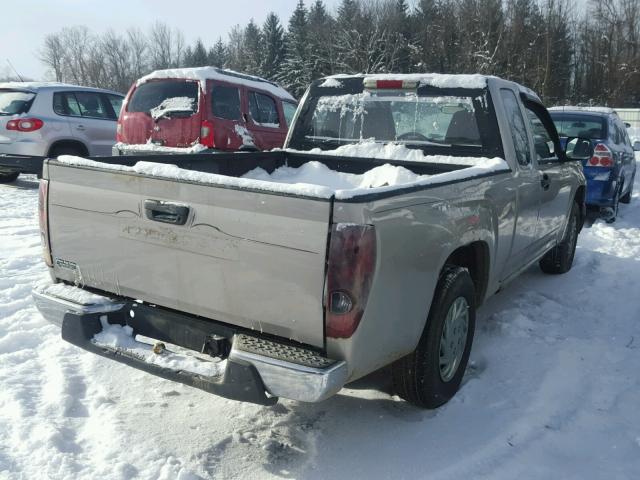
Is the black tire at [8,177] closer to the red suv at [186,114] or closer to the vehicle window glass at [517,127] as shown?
the red suv at [186,114]

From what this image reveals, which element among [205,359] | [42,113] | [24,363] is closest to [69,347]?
[24,363]

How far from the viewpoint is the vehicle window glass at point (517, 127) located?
173 inches

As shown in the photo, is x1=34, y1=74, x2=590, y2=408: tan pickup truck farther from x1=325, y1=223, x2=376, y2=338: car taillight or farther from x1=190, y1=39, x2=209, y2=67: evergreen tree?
x1=190, y1=39, x2=209, y2=67: evergreen tree

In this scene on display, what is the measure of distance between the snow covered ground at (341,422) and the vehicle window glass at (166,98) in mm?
5077

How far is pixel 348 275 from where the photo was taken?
243cm

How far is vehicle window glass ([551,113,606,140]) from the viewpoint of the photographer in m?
9.01

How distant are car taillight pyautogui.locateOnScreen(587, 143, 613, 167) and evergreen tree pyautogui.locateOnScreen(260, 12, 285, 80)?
55.6 meters

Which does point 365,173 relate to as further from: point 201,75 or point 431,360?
point 201,75

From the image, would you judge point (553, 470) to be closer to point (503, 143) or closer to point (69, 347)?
point (503, 143)

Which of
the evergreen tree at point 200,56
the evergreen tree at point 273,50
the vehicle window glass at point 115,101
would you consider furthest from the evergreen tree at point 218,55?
the vehicle window glass at point 115,101

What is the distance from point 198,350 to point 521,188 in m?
2.67

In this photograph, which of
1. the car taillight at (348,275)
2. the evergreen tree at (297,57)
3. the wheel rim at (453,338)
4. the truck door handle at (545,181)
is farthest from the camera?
the evergreen tree at (297,57)


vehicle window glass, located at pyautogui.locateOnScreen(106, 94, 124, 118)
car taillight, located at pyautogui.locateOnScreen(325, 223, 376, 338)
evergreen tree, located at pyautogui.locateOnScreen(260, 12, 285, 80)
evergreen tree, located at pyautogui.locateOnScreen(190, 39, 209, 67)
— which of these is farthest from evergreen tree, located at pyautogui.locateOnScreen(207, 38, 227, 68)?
car taillight, located at pyautogui.locateOnScreen(325, 223, 376, 338)

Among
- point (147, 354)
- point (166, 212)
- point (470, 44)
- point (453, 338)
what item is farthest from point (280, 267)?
point (470, 44)
